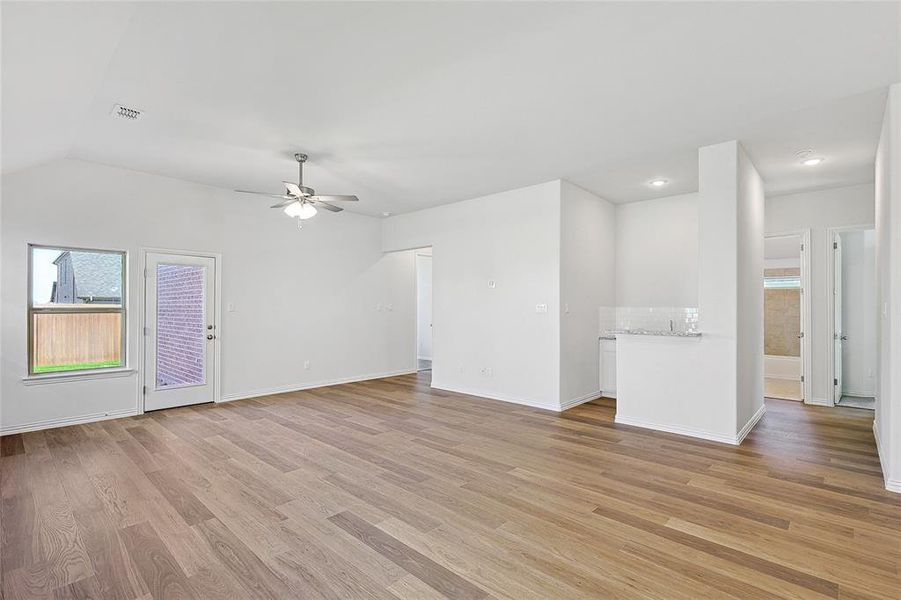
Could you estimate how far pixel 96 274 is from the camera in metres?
5.02

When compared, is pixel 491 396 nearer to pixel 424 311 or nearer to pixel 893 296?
pixel 893 296

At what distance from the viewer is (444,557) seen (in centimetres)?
225

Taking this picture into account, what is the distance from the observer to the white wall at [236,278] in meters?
4.54

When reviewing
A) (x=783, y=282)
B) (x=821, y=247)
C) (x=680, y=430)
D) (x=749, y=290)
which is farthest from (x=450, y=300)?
(x=783, y=282)

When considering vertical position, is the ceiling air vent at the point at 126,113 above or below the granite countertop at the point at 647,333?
above

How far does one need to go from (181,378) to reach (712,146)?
22.4ft

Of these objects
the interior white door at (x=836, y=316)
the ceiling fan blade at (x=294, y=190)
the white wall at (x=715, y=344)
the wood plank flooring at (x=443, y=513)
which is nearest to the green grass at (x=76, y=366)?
the wood plank flooring at (x=443, y=513)

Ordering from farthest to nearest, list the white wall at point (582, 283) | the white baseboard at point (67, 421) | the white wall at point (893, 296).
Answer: the white wall at point (582, 283)
the white baseboard at point (67, 421)
the white wall at point (893, 296)

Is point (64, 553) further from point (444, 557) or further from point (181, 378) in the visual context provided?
point (181, 378)

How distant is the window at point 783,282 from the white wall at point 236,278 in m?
7.19

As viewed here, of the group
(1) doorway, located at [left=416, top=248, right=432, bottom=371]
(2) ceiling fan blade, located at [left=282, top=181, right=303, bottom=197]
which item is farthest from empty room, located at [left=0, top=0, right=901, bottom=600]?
(1) doorway, located at [left=416, top=248, right=432, bottom=371]

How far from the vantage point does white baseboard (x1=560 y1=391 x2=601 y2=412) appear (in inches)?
214

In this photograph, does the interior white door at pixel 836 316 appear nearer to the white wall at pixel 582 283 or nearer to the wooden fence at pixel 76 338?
the white wall at pixel 582 283

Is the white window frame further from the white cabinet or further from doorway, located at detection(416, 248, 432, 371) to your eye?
doorway, located at detection(416, 248, 432, 371)
